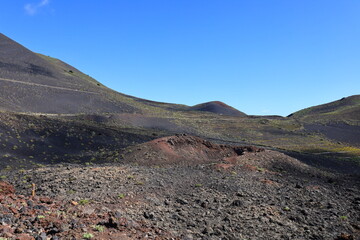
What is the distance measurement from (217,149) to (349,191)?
39.1ft

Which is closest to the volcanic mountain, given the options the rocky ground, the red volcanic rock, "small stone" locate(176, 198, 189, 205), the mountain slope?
the mountain slope

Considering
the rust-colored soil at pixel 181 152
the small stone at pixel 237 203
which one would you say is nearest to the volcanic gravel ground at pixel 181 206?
the small stone at pixel 237 203

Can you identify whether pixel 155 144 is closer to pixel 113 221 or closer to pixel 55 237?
pixel 113 221

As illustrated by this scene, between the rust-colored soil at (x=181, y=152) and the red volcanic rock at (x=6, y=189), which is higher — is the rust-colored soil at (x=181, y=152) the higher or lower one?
the higher one

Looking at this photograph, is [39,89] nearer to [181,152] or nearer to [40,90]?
[40,90]

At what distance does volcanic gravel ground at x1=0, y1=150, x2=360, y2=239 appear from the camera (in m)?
8.72

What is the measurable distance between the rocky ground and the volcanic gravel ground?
0.02 metres

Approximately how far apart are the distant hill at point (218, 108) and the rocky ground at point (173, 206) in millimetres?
106582

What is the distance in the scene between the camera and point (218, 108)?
131 meters

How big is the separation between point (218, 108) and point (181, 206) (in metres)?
120

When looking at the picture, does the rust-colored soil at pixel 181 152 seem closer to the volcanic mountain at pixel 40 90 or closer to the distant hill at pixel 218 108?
the volcanic mountain at pixel 40 90

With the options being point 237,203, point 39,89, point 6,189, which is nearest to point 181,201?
point 237,203

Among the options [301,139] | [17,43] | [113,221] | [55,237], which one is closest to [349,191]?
[113,221]

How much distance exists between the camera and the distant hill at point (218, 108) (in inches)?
4953
